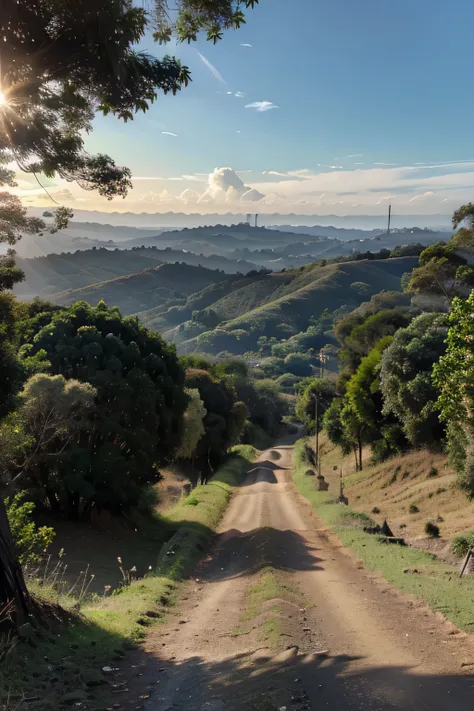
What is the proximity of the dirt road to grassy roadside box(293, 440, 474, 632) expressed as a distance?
1.52ft

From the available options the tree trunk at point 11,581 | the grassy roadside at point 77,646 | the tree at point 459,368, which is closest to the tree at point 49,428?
the grassy roadside at point 77,646

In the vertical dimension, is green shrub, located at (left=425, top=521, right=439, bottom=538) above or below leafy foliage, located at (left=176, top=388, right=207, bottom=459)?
below

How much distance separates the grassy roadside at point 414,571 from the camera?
14.0 meters

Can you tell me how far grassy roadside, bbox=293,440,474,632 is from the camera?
13969mm

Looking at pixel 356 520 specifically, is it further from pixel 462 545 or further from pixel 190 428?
pixel 190 428

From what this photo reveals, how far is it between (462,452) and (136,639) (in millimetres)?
18203

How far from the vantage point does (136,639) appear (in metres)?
13.0

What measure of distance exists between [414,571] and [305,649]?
9562mm

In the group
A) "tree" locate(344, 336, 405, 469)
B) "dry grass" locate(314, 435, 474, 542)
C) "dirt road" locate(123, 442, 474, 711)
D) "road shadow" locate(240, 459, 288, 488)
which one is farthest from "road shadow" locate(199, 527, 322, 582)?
"road shadow" locate(240, 459, 288, 488)

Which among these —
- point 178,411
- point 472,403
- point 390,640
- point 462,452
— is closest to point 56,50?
point 390,640

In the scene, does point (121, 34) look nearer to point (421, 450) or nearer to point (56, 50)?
point (56, 50)

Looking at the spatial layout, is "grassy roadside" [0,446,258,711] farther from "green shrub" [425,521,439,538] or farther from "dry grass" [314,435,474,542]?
"dry grass" [314,435,474,542]

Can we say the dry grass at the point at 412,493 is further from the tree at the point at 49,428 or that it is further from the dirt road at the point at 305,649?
the tree at the point at 49,428

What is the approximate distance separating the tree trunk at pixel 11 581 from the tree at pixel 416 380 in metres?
34.6
